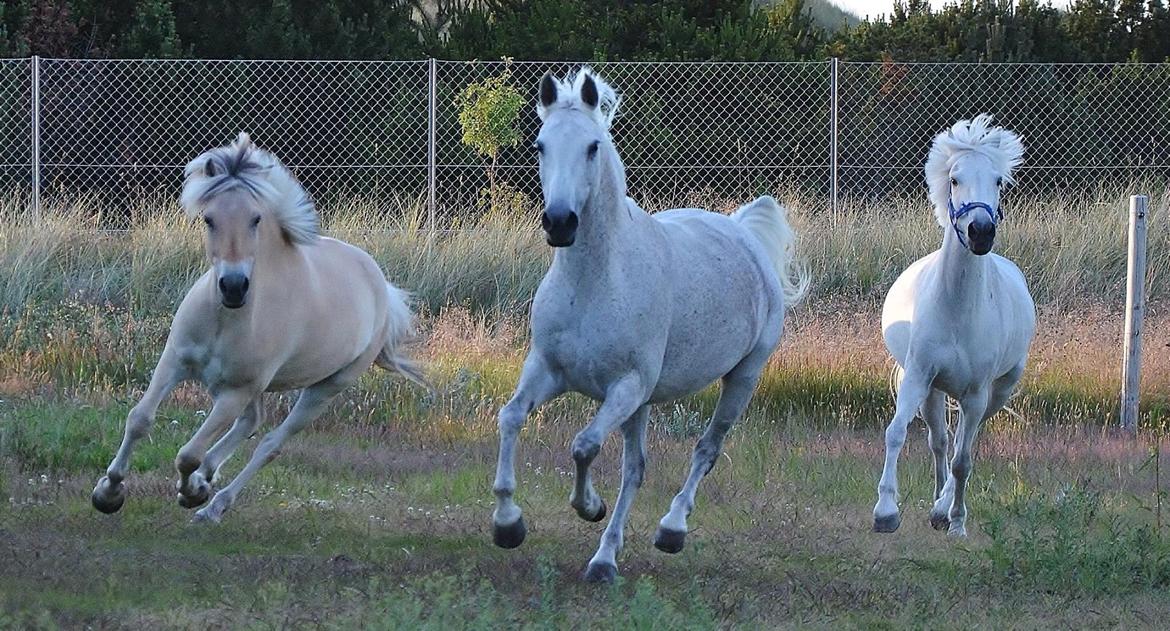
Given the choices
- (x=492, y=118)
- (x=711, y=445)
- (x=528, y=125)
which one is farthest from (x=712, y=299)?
(x=528, y=125)

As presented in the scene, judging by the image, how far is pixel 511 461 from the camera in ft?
19.5

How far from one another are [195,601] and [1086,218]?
11.8m

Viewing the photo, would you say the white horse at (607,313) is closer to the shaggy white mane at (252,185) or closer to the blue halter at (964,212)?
the blue halter at (964,212)

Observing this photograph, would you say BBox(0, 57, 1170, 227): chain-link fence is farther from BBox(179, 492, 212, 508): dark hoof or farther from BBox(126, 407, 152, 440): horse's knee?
BBox(126, 407, 152, 440): horse's knee

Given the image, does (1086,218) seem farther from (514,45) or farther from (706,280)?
(706,280)

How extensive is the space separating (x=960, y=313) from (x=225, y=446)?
11.4 feet

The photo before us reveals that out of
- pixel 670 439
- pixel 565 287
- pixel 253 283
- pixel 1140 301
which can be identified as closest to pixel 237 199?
pixel 253 283

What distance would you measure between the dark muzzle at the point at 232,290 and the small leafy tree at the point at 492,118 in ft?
30.4

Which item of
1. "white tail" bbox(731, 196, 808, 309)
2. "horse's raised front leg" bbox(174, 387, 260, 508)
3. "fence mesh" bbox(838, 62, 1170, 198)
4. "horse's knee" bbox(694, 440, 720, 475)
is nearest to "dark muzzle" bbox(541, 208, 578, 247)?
"horse's knee" bbox(694, 440, 720, 475)

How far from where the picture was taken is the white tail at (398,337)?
8648 mm

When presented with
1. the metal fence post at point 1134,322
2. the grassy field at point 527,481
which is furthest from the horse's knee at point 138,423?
the metal fence post at point 1134,322

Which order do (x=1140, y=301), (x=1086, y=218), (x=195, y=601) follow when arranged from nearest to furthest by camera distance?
(x=195, y=601) < (x=1140, y=301) < (x=1086, y=218)

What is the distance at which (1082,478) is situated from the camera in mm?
9031

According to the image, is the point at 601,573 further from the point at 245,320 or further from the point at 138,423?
the point at 138,423
